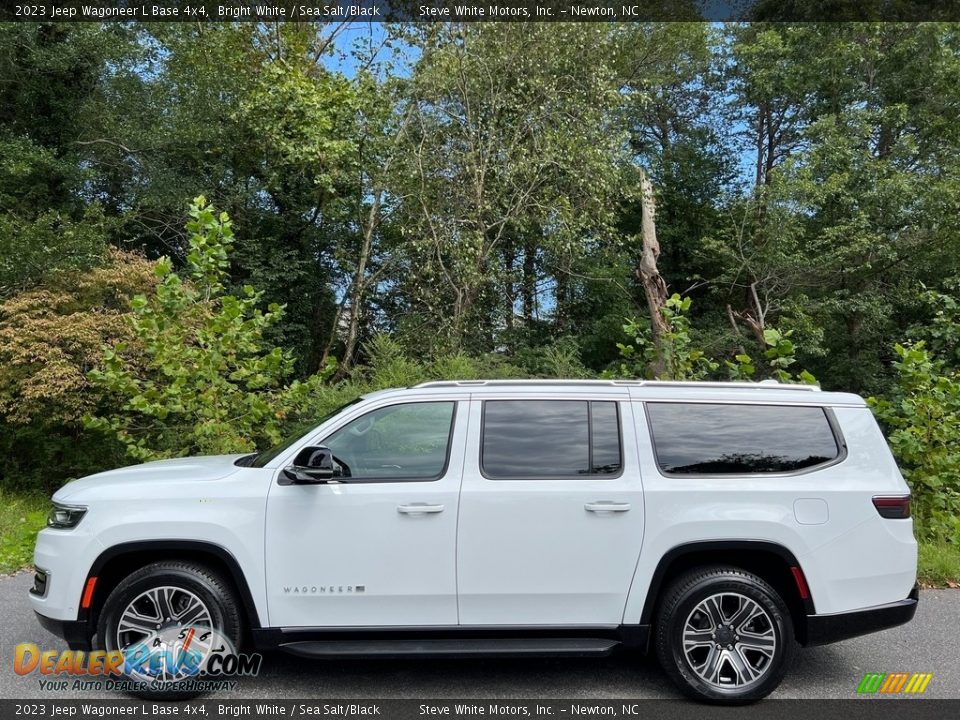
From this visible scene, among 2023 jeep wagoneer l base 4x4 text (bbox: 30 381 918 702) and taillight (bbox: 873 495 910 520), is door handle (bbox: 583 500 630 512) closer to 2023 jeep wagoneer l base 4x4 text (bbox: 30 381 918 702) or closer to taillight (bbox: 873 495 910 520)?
2023 jeep wagoneer l base 4x4 text (bbox: 30 381 918 702)

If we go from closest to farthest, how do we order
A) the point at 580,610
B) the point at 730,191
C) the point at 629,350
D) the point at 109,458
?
the point at 580,610 < the point at 629,350 < the point at 109,458 < the point at 730,191

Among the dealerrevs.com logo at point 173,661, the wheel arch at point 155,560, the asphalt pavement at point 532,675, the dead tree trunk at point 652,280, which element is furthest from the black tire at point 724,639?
the dead tree trunk at point 652,280

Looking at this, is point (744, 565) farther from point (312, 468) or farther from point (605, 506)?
point (312, 468)

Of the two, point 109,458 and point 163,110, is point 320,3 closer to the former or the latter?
point 163,110

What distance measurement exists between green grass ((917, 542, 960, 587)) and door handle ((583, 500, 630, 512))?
13.7 ft

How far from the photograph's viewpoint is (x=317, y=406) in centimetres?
1059

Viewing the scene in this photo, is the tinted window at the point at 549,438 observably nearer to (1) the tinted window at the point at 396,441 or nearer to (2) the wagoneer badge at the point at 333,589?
(1) the tinted window at the point at 396,441

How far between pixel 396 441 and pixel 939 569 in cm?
543

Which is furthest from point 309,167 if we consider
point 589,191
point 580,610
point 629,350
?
point 580,610

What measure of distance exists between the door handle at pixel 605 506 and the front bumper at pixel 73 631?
2964 mm

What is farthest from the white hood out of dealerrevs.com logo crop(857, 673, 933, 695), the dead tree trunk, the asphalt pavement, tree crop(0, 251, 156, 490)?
the dead tree trunk

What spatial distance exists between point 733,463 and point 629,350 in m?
5.51

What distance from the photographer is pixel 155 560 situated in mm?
4664

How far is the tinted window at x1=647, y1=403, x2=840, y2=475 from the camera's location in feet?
15.4
